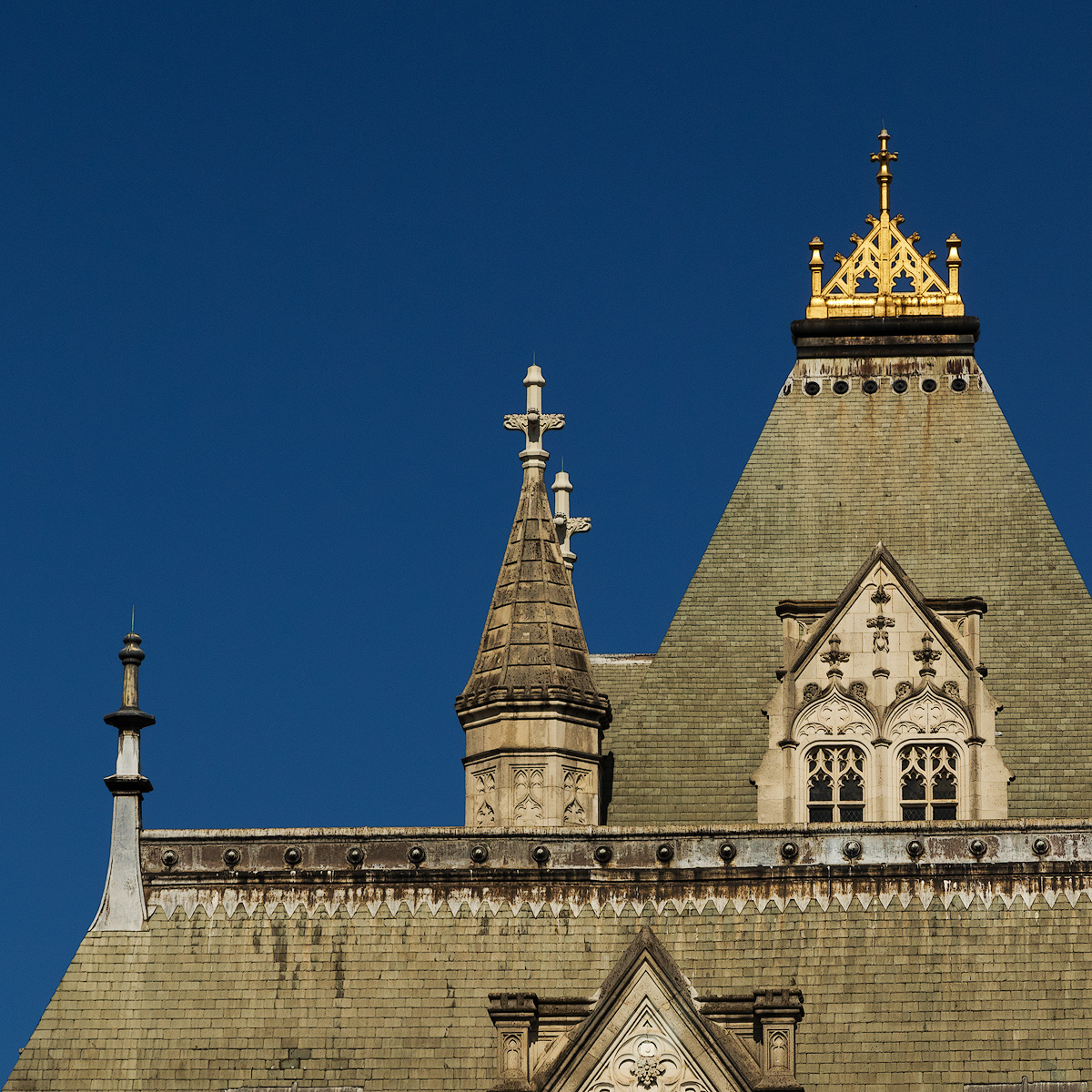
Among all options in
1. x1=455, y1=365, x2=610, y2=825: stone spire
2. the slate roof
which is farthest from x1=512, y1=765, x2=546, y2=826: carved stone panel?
the slate roof

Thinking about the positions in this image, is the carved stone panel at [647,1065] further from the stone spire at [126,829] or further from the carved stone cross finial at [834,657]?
the carved stone cross finial at [834,657]

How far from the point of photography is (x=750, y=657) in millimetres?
56844

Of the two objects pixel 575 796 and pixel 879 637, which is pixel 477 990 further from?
pixel 879 637

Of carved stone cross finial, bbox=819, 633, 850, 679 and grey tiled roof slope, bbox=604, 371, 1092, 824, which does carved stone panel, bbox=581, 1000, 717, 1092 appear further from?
carved stone cross finial, bbox=819, 633, 850, 679

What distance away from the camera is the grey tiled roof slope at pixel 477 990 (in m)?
43.5

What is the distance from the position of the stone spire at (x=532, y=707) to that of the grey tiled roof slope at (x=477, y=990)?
4634 mm

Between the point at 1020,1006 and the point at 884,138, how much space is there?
942 inches

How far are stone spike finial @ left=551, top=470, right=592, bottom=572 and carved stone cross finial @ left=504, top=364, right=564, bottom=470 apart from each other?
30.1 ft

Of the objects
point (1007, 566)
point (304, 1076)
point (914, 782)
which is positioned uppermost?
point (1007, 566)

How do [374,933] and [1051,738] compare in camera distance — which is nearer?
[374,933]

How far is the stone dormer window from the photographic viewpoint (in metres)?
51.7

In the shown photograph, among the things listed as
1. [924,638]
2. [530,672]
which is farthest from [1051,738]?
[530,672]

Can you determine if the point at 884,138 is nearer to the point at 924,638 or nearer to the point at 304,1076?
the point at 924,638

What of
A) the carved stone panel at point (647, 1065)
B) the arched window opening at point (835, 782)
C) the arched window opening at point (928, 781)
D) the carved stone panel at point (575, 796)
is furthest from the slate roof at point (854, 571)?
the carved stone panel at point (647, 1065)
